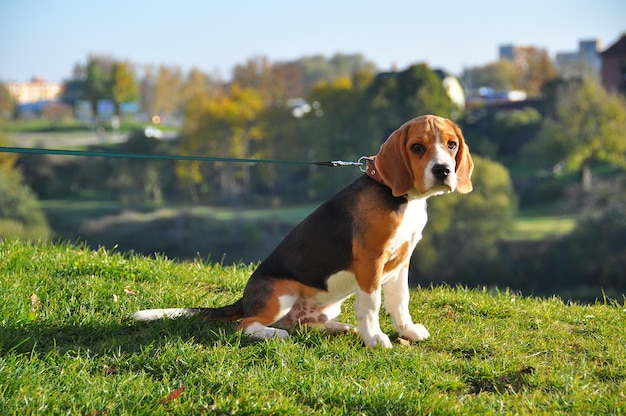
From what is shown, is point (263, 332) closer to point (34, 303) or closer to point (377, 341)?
point (377, 341)

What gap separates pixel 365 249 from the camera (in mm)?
5277

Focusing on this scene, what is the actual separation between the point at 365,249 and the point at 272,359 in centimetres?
88

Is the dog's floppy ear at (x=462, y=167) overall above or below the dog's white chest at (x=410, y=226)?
above

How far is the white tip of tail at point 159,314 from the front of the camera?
561 centimetres

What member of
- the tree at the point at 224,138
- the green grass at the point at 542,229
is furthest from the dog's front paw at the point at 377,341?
the tree at the point at 224,138

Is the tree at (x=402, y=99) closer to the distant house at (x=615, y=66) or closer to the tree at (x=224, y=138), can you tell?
the tree at (x=224, y=138)

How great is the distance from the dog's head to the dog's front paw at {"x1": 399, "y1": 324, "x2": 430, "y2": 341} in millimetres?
1025

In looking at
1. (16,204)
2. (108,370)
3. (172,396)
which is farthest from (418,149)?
(16,204)

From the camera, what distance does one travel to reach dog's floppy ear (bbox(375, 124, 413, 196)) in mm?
5141

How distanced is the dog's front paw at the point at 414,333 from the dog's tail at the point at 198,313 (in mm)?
1114

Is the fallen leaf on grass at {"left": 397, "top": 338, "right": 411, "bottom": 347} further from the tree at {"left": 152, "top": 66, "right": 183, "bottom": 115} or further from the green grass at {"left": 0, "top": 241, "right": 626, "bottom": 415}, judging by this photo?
the tree at {"left": 152, "top": 66, "right": 183, "bottom": 115}

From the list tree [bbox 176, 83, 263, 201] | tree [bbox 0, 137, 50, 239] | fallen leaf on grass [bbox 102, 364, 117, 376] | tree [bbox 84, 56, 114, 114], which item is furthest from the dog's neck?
tree [bbox 84, 56, 114, 114]

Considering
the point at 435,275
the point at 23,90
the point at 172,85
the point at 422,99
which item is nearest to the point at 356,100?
the point at 422,99

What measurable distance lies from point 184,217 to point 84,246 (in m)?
59.2
